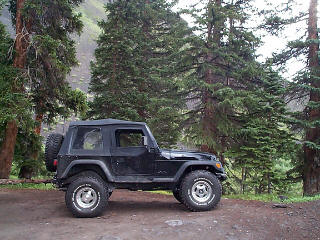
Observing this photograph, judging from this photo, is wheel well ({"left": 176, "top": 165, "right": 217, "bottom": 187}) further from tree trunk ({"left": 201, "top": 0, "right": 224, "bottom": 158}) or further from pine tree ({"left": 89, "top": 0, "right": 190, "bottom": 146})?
pine tree ({"left": 89, "top": 0, "right": 190, "bottom": 146})

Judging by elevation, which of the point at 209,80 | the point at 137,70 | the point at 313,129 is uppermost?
the point at 137,70

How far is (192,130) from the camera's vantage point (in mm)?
12234

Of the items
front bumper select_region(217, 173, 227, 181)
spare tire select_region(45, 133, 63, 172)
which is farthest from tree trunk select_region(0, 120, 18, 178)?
front bumper select_region(217, 173, 227, 181)

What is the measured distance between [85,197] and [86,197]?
2 centimetres

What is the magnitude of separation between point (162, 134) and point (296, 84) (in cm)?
662

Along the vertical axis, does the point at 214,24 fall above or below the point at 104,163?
above

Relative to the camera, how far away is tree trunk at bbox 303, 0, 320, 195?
11.1m

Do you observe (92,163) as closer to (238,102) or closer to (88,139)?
(88,139)

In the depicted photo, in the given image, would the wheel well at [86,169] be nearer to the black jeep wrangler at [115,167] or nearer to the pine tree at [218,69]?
the black jeep wrangler at [115,167]

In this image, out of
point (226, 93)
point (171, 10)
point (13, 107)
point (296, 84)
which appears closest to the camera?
point (13, 107)

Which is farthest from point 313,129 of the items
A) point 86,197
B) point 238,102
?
point 86,197

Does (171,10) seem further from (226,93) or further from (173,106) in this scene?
(226,93)

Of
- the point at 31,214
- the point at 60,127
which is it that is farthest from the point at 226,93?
the point at 60,127

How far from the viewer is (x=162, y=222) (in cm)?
562
